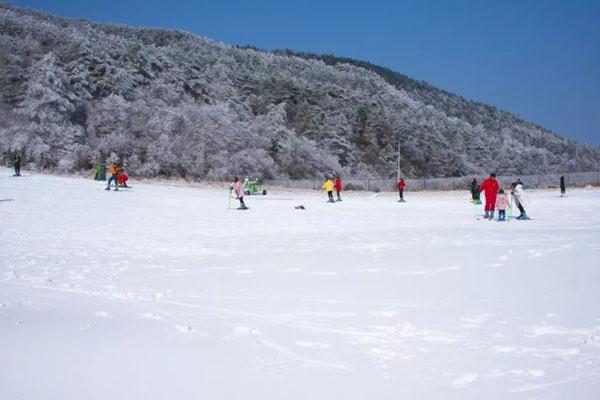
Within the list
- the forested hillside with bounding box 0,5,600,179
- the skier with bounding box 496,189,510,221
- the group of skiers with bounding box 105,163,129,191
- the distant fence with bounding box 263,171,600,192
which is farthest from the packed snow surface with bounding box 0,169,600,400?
the distant fence with bounding box 263,171,600,192

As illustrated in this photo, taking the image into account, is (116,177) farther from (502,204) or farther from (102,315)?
(102,315)

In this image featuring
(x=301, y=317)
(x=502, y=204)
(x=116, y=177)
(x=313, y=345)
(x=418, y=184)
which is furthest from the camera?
(x=418, y=184)

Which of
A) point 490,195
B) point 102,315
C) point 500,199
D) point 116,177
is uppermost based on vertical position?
point 116,177

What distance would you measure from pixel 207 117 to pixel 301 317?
51416mm

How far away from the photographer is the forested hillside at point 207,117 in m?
46.5

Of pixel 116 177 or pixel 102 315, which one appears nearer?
pixel 102 315

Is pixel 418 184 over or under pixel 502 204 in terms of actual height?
over

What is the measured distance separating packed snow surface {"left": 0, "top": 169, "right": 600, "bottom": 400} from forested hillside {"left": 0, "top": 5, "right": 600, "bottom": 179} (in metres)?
34.3

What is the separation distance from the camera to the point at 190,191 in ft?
117

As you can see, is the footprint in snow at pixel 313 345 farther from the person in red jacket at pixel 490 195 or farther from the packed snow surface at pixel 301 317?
the person in red jacket at pixel 490 195

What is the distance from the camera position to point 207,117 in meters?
55.9

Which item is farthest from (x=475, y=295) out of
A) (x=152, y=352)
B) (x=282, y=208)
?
(x=282, y=208)

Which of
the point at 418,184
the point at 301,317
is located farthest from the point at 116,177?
the point at 418,184

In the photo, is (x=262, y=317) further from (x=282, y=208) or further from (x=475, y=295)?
(x=282, y=208)
